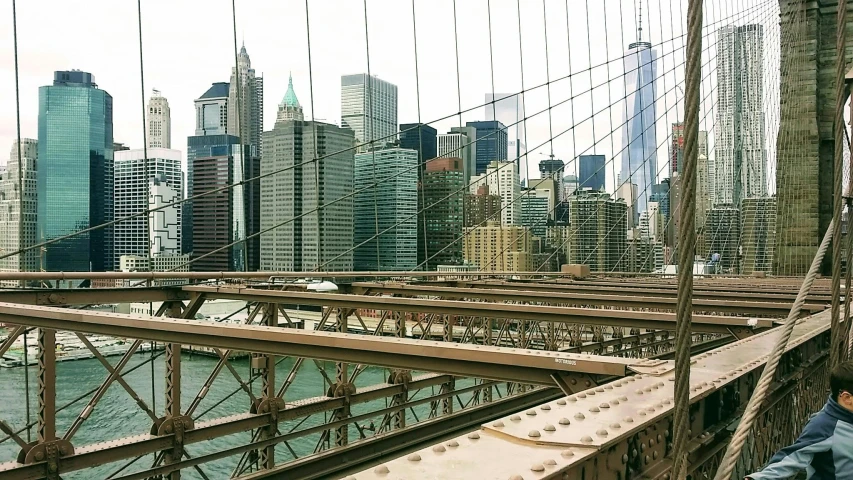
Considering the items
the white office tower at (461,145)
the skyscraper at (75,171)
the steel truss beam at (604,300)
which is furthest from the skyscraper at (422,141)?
the skyscraper at (75,171)

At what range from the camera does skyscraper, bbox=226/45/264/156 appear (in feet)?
49.5

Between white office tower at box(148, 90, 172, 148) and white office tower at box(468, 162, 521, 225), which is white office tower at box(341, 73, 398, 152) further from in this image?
white office tower at box(148, 90, 172, 148)

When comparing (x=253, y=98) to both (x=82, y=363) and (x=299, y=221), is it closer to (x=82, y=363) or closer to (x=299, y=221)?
(x=299, y=221)

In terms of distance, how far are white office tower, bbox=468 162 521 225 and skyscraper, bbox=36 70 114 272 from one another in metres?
10.1

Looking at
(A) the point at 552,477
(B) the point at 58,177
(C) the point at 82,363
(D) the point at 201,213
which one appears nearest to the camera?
(A) the point at 552,477

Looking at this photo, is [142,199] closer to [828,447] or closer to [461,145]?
[461,145]

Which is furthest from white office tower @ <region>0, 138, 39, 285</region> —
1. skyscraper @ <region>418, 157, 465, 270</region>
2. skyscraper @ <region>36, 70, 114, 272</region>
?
skyscraper @ <region>418, 157, 465, 270</region>

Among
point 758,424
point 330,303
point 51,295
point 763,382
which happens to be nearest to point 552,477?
point 763,382

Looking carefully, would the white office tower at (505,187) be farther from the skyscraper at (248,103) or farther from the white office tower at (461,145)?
the skyscraper at (248,103)

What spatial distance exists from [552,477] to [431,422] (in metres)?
8.85

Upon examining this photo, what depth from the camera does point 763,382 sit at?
8.04 ft

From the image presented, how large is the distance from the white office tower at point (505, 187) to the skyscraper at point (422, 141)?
1404mm

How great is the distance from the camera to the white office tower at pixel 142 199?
12266 millimetres

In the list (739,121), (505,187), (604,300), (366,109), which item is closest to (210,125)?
(366,109)
